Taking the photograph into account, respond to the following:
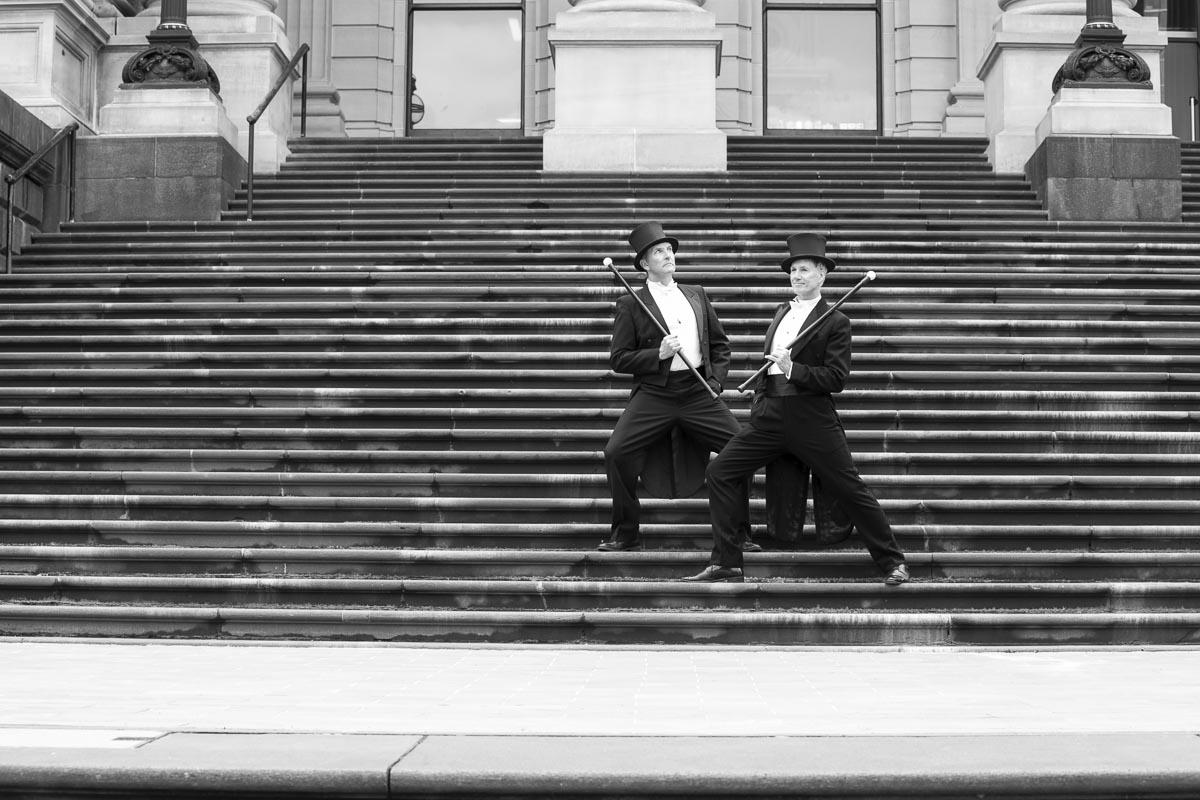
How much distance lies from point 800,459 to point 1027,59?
33.8ft

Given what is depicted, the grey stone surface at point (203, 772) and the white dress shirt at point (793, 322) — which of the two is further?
the white dress shirt at point (793, 322)

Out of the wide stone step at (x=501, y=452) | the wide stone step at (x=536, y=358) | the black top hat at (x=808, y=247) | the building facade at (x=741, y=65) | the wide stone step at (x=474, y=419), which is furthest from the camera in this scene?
the building facade at (x=741, y=65)

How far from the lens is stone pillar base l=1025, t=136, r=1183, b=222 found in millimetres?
14797

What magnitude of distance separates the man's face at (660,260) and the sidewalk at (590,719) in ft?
7.65

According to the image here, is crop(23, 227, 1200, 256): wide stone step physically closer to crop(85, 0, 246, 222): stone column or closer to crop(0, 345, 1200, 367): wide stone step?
crop(85, 0, 246, 222): stone column

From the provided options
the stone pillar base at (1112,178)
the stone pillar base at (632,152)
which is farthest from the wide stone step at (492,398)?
the stone pillar base at (632,152)

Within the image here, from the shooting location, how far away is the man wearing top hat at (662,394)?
8.48 metres

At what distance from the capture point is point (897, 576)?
315 inches

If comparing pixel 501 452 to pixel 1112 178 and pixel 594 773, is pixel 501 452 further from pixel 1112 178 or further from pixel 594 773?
pixel 1112 178

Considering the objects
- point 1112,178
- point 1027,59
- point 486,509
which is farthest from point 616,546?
point 1027,59

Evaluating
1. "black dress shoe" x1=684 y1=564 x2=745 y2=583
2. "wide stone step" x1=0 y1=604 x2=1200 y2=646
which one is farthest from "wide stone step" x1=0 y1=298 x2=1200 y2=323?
"wide stone step" x1=0 y1=604 x2=1200 y2=646

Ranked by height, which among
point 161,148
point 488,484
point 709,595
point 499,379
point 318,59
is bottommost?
point 709,595

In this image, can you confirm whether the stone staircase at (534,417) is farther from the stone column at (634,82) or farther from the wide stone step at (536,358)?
the stone column at (634,82)

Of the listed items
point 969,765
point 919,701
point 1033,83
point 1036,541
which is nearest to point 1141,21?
point 1033,83
